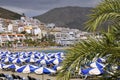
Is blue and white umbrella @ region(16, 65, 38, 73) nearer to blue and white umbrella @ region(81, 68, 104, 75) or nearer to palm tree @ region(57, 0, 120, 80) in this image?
blue and white umbrella @ region(81, 68, 104, 75)

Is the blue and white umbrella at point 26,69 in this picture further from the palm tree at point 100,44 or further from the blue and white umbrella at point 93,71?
the palm tree at point 100,44

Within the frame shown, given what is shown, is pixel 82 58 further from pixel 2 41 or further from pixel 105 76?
pixel 2 41

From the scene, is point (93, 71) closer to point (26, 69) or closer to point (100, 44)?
point (26, 69)

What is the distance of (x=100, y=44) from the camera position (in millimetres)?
4539

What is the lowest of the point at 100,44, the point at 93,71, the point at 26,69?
the point at 26,69

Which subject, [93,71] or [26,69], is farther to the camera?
[26,69]

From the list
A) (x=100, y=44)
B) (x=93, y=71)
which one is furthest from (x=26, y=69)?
(x=100, y=44)

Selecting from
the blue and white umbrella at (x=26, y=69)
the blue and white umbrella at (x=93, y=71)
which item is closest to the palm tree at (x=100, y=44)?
the blue and white umbrella at (x=93, y=71)

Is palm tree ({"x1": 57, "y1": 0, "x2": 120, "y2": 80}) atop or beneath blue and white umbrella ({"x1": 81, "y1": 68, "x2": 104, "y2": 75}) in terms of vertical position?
atop

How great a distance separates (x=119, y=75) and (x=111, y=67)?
0.23 metres

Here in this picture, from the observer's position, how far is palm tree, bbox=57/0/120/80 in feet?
14.6

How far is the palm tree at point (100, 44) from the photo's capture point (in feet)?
14.6

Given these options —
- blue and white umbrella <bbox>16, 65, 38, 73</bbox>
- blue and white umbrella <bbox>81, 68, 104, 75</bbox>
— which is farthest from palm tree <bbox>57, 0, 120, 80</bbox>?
blue and white umbrella <bbox>16, 65, 38, 73</bbox>

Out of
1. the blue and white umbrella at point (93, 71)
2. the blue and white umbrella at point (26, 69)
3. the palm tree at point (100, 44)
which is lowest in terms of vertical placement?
the blue and white umbrella at point (26, 69)
